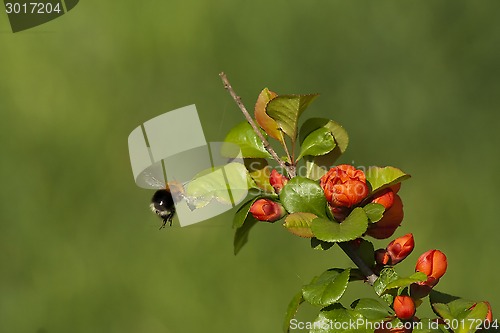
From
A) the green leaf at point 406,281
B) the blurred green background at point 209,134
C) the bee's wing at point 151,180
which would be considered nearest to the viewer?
the green leaf at point 406,281

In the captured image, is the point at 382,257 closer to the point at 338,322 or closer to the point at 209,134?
the point at 338,322

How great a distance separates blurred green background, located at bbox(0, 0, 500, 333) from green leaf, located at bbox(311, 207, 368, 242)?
76 centimetres

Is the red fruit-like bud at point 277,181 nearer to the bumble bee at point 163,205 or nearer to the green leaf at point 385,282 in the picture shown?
the green leaf at point 385,282

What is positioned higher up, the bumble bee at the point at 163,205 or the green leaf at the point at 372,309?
the bumble bee at the point at 163,205

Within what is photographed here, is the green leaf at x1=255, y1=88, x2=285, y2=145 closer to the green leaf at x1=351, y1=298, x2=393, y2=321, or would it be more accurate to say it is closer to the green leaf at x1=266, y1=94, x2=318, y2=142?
the green leaf at x1=266, y1=94, x2=318, y2=142

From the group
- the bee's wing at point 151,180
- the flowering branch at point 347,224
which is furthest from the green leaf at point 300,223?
the bee's wing at point 151,180

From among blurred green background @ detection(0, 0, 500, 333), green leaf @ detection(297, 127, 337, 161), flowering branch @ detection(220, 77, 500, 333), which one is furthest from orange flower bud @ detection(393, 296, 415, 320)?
blurred green background @ detection(0, 0, 500, 333)

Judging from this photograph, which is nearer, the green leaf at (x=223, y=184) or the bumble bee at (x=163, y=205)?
the green leaf at (x=223, y=184)

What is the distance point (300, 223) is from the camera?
1.57 feet

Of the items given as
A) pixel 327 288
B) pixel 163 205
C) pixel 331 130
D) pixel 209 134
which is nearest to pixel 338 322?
pixel 327 288

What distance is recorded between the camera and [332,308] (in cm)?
48

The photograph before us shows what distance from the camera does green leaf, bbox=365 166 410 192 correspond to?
0.49 metres

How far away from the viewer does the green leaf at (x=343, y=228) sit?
0.45 meters

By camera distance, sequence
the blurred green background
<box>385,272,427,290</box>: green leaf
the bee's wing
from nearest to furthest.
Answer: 1. <box>385,272,427,290</box>: green leaf
2. the bee's wing
3. the blurred green background
